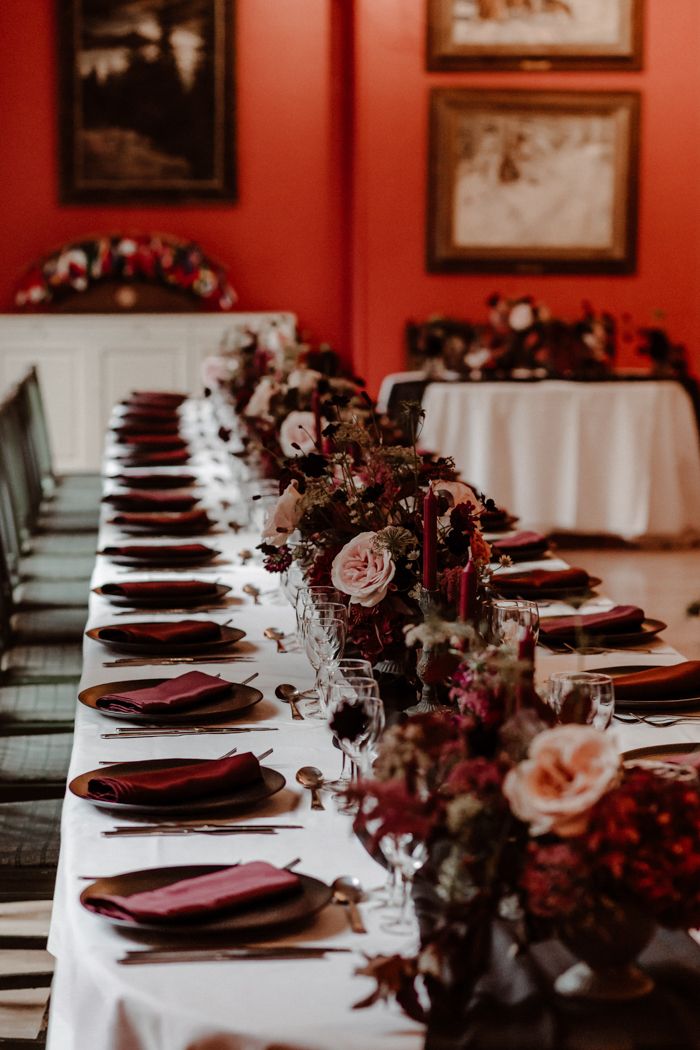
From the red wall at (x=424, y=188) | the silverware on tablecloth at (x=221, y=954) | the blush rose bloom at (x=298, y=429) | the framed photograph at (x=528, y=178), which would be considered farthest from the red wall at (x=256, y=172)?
the silverware on tablecloth at (x=221, y=954)

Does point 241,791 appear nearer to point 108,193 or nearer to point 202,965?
point 202,965

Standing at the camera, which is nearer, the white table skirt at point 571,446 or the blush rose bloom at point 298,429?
the blush rose bloom at point 298,429

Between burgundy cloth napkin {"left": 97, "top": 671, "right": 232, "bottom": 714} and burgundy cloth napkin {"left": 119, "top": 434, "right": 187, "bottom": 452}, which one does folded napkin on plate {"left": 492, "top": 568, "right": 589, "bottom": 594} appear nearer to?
burgundy cloth napkin {"left": 97, "top": 671, "right": 232, "bottom": 714}

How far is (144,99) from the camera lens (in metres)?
10.3

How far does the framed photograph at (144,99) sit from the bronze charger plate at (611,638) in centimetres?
811

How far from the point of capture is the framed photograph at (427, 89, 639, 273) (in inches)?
394

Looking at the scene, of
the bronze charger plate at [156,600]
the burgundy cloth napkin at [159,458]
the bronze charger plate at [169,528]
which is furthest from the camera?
the burgundy cloth napkin at [159,458]

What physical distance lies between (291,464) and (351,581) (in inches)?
20.5

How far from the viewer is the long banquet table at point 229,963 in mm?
1289

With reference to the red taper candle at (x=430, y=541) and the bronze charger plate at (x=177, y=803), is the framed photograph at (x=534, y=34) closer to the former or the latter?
the red taper candle at (x=430, y=541)

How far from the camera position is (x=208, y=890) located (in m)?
1.50

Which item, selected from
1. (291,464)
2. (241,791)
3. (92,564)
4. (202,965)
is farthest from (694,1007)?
(92,564)

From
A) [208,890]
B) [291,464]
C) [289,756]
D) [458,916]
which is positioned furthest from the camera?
[291,464]

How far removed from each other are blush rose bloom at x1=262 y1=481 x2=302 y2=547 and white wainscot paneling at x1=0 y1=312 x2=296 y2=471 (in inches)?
298
